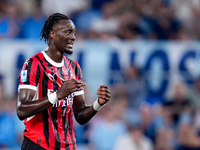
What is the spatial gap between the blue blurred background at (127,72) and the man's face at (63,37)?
3281mm

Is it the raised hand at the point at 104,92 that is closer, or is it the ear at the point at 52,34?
the raised hand at the point at 104,92

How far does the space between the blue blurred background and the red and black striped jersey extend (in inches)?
124

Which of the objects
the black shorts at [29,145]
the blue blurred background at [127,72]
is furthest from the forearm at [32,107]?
the blue blurred background at [127,72]

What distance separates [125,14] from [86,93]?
2.38 m

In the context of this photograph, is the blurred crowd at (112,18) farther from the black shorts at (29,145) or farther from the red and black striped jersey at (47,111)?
the black shorts at (29,145)

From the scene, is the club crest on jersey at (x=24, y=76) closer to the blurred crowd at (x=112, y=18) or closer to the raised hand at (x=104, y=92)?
the raised hand at (x=104, y=92)

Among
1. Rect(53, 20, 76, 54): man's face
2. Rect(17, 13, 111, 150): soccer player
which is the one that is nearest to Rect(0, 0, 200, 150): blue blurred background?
Rect(17, 13, 111, 150): soccer player

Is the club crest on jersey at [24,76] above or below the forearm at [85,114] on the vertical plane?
above

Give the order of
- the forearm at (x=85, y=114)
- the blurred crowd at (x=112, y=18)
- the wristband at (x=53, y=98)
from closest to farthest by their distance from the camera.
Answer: the wristband at (x=53, y=98), the forearm at (x=85, y=114), the blurred crowd at (x=112, y=18)

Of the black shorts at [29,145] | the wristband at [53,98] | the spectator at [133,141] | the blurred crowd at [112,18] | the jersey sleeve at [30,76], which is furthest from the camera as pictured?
the blurred crowd at [112,18]

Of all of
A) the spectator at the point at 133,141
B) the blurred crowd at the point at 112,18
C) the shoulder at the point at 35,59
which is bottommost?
the spectator at the point at 133,141

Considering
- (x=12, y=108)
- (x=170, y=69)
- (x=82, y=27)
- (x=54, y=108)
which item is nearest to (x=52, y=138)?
(x=54, y=108)

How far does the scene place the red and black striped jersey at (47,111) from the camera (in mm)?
3709

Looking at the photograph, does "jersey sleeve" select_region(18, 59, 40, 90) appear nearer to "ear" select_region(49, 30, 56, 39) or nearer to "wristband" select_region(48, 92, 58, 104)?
"wristband" select_region(48, 92, 58, 104)
